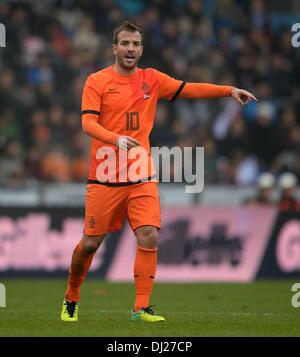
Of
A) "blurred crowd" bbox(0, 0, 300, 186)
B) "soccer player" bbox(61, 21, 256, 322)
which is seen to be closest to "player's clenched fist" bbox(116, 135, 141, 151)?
"soccer player" bbox(61, 21, 256, 322)

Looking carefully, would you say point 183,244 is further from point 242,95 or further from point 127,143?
point 127,143

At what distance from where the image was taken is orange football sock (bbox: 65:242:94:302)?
10508 mm

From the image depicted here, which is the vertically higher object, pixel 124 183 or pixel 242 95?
pixel 242 95

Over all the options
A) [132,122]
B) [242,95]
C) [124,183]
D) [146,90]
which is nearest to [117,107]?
[132,122]

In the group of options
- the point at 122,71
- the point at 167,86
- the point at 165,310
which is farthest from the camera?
the point at 165,310

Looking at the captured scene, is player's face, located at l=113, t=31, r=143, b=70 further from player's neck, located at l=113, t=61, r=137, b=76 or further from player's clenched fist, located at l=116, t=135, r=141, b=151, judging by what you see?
player's clenched fist, located at l=116, t=135, r=141, b=151

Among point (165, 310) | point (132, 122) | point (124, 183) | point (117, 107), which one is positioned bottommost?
point (165, 310)

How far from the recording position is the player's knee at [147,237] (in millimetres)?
10266

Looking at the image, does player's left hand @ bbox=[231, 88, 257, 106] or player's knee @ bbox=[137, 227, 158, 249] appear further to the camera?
player's left hand @ bbox=[231, 88, 257, 106]

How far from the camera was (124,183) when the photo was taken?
10.4 meters

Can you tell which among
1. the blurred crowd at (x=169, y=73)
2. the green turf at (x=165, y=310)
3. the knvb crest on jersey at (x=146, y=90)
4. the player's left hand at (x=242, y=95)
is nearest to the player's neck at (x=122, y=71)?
the knvb crest on jersey at (x=146, y=90)

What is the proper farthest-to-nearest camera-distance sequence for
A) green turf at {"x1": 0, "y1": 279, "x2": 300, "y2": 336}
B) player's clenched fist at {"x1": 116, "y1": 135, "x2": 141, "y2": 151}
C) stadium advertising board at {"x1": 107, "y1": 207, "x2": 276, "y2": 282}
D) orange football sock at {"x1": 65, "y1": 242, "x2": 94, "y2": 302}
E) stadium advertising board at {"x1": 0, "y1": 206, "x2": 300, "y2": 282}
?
1. stadium advertising board at {"x1": 107, "y1": 207, "x2": 276, "y2": 282}
2. stadium advertising board at {"x1": 0, "y1": 206, "x2": 300, "y2": 282}
3. orange football sock at {"x1": 65, "y1": 242, "x2": 94, "y2": 302}
4. player's clenched fist at {"x1": 116, "y1": 135, "x2": 141, "y2": 151}
5. green turf at {"x1": 0, "y1": 279, "x2": 300, "y2": 336}

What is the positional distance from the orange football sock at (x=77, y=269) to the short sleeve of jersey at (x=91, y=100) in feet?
4.20

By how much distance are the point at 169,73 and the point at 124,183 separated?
489 inches
